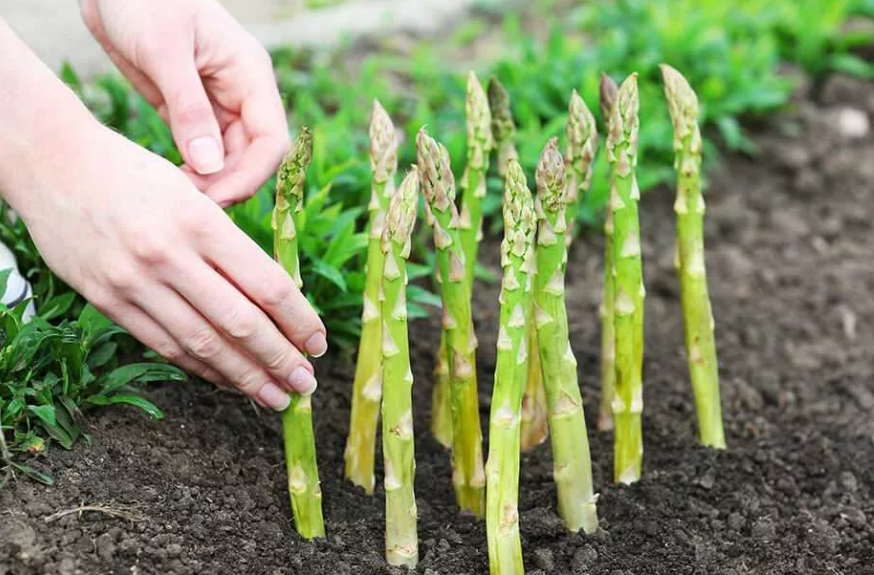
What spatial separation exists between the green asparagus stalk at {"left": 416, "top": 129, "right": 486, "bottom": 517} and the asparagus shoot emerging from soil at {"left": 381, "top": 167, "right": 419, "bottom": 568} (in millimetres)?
85

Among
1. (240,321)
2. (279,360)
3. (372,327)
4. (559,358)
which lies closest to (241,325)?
(240,321)

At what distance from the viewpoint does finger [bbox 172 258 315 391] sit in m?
2.16

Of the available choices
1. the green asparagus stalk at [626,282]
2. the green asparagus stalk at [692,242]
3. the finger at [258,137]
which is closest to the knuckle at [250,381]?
the finger at [258,137]

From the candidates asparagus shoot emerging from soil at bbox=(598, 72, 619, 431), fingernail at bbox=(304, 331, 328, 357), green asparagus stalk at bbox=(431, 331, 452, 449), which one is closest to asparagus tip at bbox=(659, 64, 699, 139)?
asparagus shoot emerging from soil at bbox=(598, 72, 619, 431)

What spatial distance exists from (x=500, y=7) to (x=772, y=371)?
315 centimetres

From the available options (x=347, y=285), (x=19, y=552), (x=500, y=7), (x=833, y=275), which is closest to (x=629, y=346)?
(x=347, y=285)

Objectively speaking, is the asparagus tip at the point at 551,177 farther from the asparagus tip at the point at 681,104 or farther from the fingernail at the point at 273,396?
the fingernail at the point at 273,396

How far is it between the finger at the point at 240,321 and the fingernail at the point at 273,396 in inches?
1.7

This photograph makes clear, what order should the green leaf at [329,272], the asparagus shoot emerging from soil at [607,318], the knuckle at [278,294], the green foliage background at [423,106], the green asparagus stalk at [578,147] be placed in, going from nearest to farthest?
the knuckle at [278,294]
the green foliage background at [423,106]
the green asparagus stalk at [578,147]
the asparagus shoot emerging from soil at [607,318]
the green leaf at [329,272]

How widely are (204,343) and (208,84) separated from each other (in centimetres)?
93

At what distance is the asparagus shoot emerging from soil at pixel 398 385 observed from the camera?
7.36 feet

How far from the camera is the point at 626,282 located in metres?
2.61

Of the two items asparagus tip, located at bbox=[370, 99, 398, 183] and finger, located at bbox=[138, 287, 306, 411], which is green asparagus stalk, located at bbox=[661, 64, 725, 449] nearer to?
asparagus tip, located at bbox=[370, 99, 398, 183]

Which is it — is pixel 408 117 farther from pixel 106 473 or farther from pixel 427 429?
pixel 106 473
